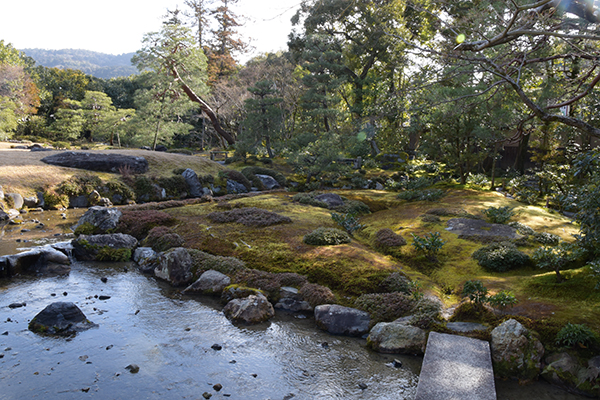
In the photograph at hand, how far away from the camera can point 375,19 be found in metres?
29.9

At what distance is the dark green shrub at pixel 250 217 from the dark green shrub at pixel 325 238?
2422 millimetres

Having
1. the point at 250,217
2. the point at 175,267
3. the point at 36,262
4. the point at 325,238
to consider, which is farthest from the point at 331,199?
the point at 36,262

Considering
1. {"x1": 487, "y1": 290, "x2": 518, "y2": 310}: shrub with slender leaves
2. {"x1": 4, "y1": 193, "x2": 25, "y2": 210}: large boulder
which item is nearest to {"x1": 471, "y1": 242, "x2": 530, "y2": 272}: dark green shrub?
{"x1": 487, "y1": 290, "x2": 518, "y2": 310}: shrub with slender leaves

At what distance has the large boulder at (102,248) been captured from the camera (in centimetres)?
1178

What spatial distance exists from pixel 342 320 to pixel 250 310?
6.83 feet

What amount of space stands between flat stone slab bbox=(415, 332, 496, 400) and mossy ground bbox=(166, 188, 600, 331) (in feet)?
5.29

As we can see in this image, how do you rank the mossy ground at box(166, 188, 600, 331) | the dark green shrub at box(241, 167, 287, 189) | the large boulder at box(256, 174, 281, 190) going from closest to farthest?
the mossy ground at box(166, 188, 600, 331) < the large boulder at box(256, 174, 281, 190) < the dark green shrub at box(241, 167, 287, 189)

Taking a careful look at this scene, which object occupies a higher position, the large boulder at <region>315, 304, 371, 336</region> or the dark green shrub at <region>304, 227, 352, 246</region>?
the dark green shrub at <region>304, 227, 352, 246</region>

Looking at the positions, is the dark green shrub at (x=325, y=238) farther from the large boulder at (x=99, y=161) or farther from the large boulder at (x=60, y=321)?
the large boulder at (x=99, y=161)

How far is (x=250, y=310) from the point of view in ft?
26.5

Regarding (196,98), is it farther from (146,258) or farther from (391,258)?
(391,258)

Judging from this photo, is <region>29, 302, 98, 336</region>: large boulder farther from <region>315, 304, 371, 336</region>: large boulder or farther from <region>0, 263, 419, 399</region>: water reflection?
<region>315, 304, 371, 336</region>: large boulder

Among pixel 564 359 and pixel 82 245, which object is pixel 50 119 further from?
pixel 564 359

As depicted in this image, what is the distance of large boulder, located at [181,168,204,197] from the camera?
24.4m
